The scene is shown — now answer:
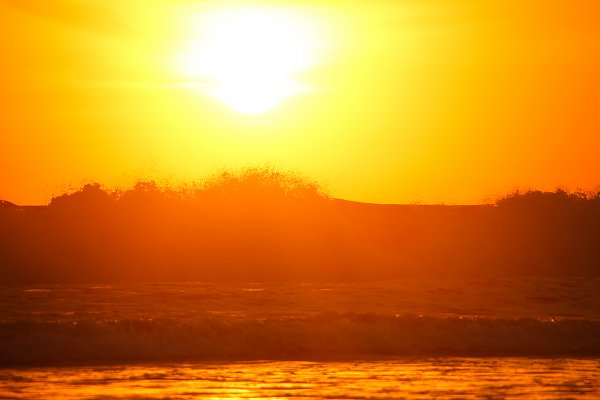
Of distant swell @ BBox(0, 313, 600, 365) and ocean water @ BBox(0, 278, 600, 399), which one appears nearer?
ocean water @ BBox(0, 278, 600, 399)

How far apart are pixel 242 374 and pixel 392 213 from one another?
2909 cm

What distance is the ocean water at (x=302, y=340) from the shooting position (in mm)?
18078

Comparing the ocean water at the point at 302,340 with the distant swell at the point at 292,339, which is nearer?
the ocean water at the point at 302,340

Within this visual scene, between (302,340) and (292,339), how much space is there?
0.21 meters

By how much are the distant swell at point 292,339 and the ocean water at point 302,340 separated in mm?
32

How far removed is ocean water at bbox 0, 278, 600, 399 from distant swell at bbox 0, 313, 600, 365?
0.11 feet

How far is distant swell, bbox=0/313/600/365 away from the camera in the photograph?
75.4 feet

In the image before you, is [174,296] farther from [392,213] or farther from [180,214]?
[392,213]

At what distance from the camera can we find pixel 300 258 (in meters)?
40.8

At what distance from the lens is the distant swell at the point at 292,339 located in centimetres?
2297

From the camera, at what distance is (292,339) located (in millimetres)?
24547

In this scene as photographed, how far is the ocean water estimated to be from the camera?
1808 centimetres

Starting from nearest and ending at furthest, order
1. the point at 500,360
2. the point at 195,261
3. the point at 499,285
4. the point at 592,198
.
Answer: the point at 500,360, the point at 499,285, the point at 195,261, the point at 592,198

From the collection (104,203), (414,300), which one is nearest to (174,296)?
(414,300)
